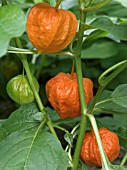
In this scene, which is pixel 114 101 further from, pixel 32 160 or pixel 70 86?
pixel 32 160

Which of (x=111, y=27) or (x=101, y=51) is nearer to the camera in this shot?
(x=111, y=27)

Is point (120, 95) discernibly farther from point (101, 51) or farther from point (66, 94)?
point (101, 51)

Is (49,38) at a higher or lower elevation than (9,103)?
higher

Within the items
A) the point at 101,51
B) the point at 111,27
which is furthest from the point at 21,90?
the point at 101,51

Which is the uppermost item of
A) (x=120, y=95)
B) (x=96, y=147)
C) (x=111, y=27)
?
(x=111, y=27)

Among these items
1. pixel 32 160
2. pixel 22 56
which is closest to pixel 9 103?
pixel 22 56

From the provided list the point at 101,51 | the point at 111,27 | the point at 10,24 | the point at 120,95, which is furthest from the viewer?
the point at 101,51

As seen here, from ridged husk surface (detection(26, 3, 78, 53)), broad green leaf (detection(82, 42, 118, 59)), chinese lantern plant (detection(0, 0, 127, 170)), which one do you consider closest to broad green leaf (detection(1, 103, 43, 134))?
chinese lantern plant (detection(0, 0, 127, 170))
